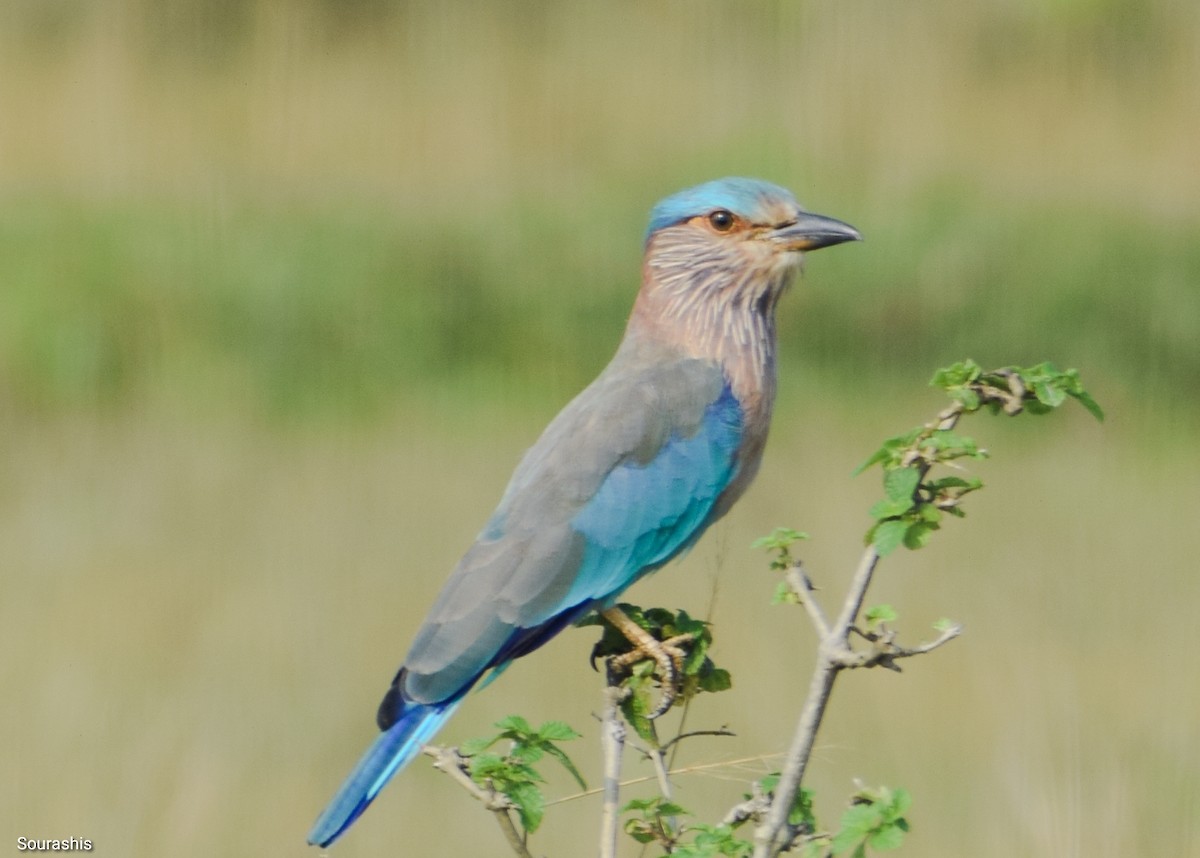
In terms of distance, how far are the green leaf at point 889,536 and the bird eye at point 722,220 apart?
1241mm

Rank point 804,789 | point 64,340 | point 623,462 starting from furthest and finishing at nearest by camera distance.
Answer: point 64,340 < point 623,462 < point 804,789

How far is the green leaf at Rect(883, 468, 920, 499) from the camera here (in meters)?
1.85

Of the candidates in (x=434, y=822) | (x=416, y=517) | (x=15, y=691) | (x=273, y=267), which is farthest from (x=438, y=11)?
(x=434, y=822)

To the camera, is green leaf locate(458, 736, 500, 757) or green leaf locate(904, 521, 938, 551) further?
green leaf locate(458, 736, 500, 757)

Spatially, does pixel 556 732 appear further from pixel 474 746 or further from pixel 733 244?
pixel 733 244

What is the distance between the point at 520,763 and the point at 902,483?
1.68 ft

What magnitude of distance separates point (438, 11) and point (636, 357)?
5543 millimetres

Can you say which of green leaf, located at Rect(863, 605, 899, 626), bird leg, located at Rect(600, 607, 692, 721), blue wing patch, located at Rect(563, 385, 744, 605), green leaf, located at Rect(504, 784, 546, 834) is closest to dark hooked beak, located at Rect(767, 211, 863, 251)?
blue wing patch, located at Rect(563, 385, 744, 605)

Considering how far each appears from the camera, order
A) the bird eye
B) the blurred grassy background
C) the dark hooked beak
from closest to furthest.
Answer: the dark hooked beak, the bird eye, the blurred grassy background

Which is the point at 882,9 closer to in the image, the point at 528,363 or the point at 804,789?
the point at 528,363

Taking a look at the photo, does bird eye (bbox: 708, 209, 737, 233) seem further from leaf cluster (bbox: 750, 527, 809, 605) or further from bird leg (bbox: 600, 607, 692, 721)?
leaf cluster (bbox: 750, 527, 809, 605)

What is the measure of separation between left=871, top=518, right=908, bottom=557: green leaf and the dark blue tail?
2.51 feet

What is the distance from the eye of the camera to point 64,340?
22.1ft

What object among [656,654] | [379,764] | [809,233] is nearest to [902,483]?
[656,654]
